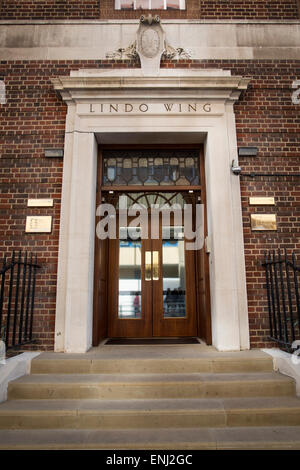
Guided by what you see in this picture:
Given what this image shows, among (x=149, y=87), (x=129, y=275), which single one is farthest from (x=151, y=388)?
(x=149, y=87)

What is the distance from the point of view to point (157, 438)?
262 cm

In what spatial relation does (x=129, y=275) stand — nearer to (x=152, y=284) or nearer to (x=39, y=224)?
(x=152, y=284)

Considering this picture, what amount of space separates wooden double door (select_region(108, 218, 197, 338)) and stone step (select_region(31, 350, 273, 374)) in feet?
6.05

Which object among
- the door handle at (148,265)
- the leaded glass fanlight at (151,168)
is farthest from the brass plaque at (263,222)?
the door handle at (148,265)

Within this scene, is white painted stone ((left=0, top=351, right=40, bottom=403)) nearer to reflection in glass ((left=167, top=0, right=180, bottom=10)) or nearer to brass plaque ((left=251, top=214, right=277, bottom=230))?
brass plaque ((left=251, top=214, right=277, bottom=230))

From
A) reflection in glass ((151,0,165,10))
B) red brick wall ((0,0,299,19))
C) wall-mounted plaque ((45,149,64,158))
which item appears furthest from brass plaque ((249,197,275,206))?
reflection in glass ((151,0,165,10))

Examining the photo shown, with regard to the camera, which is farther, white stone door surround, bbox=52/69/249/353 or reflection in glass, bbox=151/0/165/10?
reflection in glass, bbox=151/0/165/10

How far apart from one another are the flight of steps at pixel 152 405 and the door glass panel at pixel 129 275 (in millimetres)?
1834

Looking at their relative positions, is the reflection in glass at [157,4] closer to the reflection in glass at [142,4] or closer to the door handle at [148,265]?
the reflection in glass at [142,4]

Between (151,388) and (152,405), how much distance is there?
0.24 meters

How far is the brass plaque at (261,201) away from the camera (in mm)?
4742

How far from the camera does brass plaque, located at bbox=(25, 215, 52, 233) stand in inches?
184

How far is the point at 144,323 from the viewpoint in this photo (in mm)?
5590
